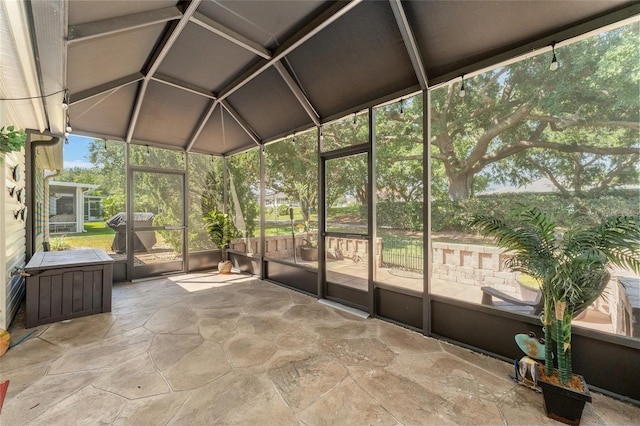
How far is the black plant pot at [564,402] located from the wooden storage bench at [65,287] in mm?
5107

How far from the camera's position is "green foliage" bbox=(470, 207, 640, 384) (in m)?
1.80

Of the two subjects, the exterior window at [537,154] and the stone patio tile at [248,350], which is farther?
the stone patio tile at [248,350]

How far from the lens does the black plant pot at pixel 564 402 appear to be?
5.98 ft

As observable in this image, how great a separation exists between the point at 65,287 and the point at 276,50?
4.27 m

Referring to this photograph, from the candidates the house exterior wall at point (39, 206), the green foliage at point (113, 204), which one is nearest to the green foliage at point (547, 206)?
the green foliage at point (113, 204)

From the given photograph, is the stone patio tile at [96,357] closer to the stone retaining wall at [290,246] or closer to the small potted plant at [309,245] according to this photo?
the small potted plant at [309,245]

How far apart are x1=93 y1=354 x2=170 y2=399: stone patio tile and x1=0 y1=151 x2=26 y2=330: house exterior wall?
5.47ft

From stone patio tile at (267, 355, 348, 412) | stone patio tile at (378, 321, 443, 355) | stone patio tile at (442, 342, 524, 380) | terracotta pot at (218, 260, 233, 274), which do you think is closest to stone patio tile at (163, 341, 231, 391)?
stone patio tile at (267, 355, 348, 412)

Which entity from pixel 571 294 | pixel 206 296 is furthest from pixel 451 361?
pixel 206 296

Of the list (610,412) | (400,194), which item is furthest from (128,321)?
(610,412)

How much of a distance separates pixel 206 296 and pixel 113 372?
7.11ft

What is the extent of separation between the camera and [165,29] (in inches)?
127

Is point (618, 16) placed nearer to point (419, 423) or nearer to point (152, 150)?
point (419, 423)

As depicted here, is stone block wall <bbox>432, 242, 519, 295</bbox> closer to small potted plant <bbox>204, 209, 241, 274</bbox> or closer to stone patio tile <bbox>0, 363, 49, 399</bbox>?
stone patio tile <bbox>0, 363, 49, 399</bbox>
